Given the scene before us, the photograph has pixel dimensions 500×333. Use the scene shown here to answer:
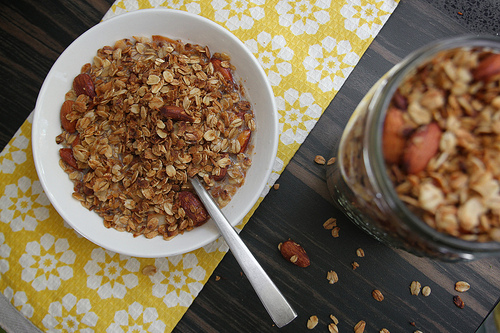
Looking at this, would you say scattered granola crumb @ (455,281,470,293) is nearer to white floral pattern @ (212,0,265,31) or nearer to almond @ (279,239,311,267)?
almond @ (279,239,311,267)

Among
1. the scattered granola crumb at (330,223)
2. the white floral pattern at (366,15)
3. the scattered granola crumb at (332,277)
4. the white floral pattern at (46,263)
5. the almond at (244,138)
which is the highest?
the white floral pattern at (366,15)

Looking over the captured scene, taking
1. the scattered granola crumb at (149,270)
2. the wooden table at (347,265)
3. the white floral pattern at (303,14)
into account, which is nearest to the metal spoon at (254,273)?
the wooden table at (347,265)

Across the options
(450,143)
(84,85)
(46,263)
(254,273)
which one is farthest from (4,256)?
(450,143)

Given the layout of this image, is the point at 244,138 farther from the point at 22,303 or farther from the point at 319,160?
the point at 22,303

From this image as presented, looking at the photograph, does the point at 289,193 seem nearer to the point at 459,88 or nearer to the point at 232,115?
the point at 232,115

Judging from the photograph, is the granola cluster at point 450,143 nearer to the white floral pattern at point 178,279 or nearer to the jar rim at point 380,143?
the jar rim at point 380,143

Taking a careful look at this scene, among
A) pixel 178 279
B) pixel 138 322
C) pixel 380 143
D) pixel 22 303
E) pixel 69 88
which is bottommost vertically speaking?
pixel 22 303

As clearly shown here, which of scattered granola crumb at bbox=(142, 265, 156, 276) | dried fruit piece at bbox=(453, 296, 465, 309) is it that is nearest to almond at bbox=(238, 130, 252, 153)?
scattered granola crumb at bbox=(142, 265, 156, 276)
